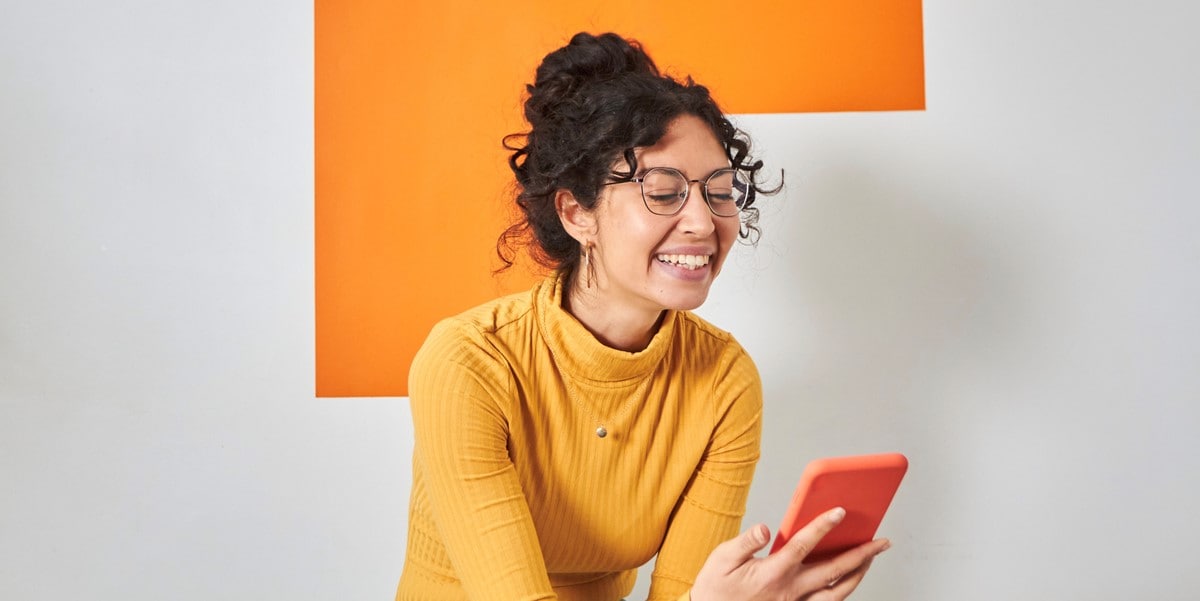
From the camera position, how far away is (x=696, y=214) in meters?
1.27

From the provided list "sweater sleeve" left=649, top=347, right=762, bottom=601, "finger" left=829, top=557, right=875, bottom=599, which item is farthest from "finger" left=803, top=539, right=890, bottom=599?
"sweater sleeve" left=649, top=347, right=762, bottom=601

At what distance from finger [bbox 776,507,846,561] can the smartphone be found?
0.01 m

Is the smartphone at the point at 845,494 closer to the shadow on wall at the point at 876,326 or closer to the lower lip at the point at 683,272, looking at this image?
the lower lip at the point at 683,272

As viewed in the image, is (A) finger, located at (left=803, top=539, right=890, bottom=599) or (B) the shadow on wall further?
(B) the shadow on wall

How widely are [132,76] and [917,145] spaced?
1570 mm

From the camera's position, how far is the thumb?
3.68 feet

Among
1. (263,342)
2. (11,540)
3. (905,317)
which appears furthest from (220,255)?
(905,317)

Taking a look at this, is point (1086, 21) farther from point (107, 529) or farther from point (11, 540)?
point (11, 540)

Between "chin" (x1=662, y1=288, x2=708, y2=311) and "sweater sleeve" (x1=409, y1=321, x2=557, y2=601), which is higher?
"chin" (x1=662, y1=288, x2=708, y2=311)

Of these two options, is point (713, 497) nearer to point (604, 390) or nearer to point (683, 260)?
point (604, 390)

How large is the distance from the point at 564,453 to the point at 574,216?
1.08ft

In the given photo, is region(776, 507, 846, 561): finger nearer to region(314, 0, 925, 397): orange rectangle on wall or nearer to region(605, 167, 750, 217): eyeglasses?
region(605, 167, 750, 217): eyeglasses

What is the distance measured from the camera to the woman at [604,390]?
125 centimetres

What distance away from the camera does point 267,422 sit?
199 centimetres
